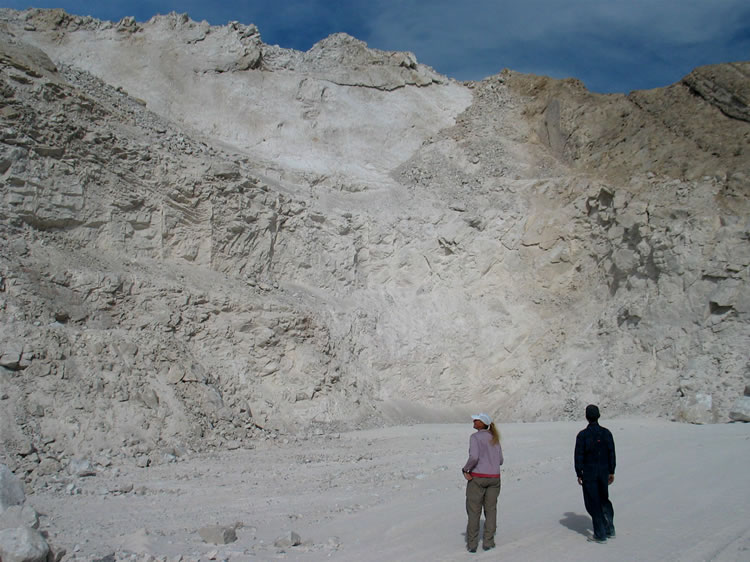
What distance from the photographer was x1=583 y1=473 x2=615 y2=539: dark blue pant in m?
5.90

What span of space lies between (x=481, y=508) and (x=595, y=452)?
1218 millimetres

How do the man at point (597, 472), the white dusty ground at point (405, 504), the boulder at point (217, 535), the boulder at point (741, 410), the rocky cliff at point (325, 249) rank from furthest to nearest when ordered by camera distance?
the boulder at point (741, 410), the rocky cliff at point (325, 249), the boulder at point (217, 535), the man at point (597, 472), the white dusty ground at point (405, 504)

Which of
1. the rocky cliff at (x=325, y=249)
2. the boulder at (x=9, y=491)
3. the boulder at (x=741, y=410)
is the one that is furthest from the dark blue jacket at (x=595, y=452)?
the boulder at (x=741, y=410)

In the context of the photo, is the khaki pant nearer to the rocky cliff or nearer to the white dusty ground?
the white dusty ground

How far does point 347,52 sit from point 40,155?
17.5 m

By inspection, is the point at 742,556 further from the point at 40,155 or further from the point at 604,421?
the point at 40,155

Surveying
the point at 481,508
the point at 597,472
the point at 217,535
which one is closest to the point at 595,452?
the point at 597,472

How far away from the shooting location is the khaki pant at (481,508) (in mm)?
5836

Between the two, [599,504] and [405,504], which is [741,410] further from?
[599,504]

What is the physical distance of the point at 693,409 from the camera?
15047 millimetres

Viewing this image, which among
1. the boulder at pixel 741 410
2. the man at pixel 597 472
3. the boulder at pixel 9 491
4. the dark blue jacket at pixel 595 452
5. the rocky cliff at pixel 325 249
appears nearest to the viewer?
the man at pixel 597 472

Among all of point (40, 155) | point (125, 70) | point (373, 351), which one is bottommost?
point (373, 351)

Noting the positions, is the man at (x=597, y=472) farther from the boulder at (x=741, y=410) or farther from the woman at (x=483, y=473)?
the boulder at (x=741, y=410)

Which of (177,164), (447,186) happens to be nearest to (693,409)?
(447,186)
